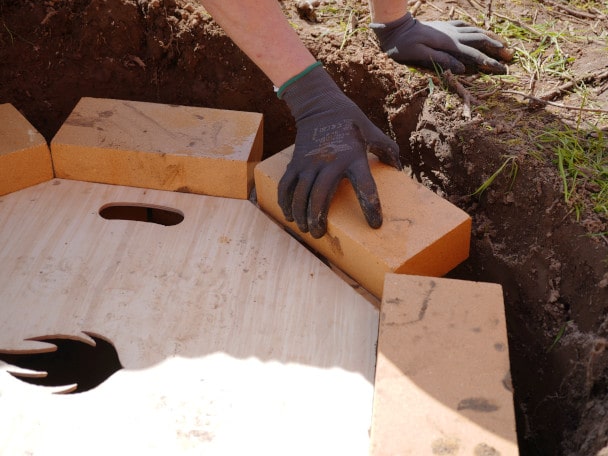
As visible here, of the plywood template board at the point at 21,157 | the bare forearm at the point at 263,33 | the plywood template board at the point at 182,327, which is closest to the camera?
the plywood template board at the point at 182,327

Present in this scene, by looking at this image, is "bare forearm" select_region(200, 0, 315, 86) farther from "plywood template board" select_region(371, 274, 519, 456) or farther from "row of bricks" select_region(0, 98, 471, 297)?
"plywood template board" select_region(371, 274, 519, 456)

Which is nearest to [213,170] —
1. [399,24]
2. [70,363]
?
[70,363]

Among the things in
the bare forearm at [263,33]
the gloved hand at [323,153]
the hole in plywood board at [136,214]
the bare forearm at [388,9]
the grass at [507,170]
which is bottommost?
the hole in plywood board at [136,214]

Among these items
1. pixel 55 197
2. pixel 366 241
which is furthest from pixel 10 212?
pixel 366 241

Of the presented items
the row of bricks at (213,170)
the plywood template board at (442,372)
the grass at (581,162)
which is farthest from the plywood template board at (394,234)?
the grass at (581,162)

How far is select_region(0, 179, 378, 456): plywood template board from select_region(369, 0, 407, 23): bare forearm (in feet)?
3.46

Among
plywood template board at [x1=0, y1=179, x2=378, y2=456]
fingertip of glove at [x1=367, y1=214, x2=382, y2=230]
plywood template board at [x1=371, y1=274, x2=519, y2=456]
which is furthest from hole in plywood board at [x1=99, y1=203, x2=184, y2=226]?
plywood template board at [x1=371, y1=274, x2=519, y2=456]

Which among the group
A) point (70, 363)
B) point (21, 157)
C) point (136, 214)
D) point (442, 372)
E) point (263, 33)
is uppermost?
point (263, 33)

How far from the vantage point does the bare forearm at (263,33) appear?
82.0 inches

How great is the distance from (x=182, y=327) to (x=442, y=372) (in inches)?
30.8

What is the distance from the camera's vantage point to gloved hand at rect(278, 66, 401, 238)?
79.9 inches

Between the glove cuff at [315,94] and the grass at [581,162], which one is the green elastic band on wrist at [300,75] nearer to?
the glove cuff at [315,94]

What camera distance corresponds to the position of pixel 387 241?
1.98 metres

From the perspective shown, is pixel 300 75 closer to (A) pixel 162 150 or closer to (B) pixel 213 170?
(B) pixel 213 170
